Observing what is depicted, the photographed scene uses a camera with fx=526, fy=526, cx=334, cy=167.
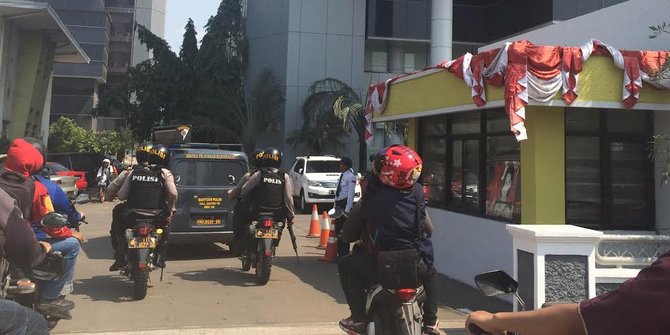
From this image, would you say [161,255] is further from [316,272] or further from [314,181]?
[314,181]

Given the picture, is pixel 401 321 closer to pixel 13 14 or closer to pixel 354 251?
pixel 354 251

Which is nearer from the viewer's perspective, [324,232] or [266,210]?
[266,210]

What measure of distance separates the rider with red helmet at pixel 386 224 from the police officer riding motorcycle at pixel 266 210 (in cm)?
332

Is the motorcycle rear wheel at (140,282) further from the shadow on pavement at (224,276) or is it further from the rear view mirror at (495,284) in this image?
the rear view mirror at (495,284)

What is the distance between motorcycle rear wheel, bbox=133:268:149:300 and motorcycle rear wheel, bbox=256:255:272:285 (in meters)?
1.53

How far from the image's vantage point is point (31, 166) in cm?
429

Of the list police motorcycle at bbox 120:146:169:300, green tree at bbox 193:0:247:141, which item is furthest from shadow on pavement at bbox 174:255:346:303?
green tree at bbox 193:0:247:141

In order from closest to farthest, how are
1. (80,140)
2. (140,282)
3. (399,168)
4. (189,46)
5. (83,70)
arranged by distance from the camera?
(399,168), (140,282), (189,46), (80,140), (83,70)

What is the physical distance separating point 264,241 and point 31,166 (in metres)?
3.42

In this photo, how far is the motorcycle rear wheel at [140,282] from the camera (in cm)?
633

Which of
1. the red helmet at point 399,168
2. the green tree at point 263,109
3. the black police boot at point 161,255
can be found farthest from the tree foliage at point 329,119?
the red helmet at point 399,168

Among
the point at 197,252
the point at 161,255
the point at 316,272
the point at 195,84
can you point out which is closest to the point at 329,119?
the point at 195,84

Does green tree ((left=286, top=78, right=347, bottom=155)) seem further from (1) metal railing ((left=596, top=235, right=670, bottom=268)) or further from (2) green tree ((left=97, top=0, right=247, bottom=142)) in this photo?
(1) metal railing ((left=596, top=235, right=670, bottom=268))

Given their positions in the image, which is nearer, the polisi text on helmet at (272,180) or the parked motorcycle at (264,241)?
the parked motorcycle at (264,241)
